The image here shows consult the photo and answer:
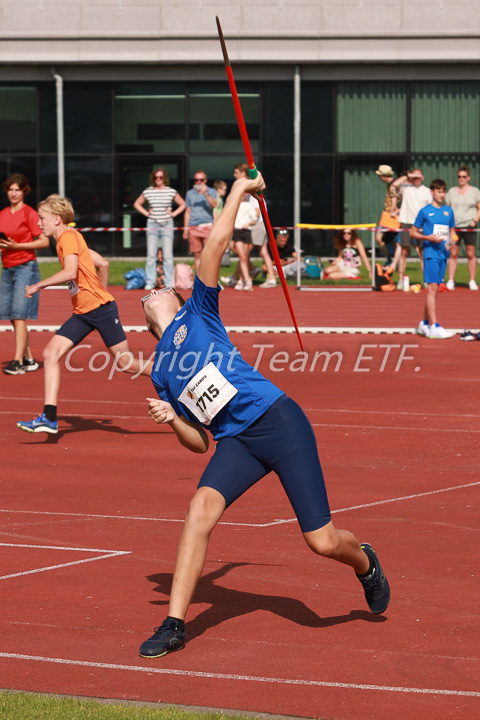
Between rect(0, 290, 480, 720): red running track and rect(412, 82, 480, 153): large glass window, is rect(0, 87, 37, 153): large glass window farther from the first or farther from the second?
rect(0, 290, 480, 720): red running track

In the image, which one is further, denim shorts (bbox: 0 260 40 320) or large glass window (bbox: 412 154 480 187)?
large glass window (bbox: 412 154 480 187)

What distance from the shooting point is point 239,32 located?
32812 millimetres

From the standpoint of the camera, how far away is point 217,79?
110 feet

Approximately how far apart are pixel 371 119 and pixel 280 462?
94.6 ft

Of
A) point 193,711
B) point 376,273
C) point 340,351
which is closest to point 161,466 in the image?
point 193,711

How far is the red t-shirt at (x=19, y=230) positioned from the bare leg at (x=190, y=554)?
9.38 m

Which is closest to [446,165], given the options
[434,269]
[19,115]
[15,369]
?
[19,115]

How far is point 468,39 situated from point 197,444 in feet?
93.8

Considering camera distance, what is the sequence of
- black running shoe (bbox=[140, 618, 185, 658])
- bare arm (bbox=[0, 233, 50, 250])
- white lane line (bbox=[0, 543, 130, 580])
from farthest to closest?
1. bare arm (bbox=[0, 233, 50, 250])
2. white lane line (bbox=[0, 543, 130, 580])
3. black running shoe (bbox=[140, 618, 185, 658])

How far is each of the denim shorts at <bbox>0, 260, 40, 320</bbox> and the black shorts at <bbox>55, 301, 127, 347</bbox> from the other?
3.20m

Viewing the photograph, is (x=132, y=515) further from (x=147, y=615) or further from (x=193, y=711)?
(x=193, y=711)

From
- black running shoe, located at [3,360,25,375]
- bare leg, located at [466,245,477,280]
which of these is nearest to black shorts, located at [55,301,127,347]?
black running shoe, located at [3,360,25,375]

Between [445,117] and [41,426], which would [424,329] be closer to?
[41,426]

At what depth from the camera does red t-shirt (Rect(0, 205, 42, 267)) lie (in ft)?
48.2
